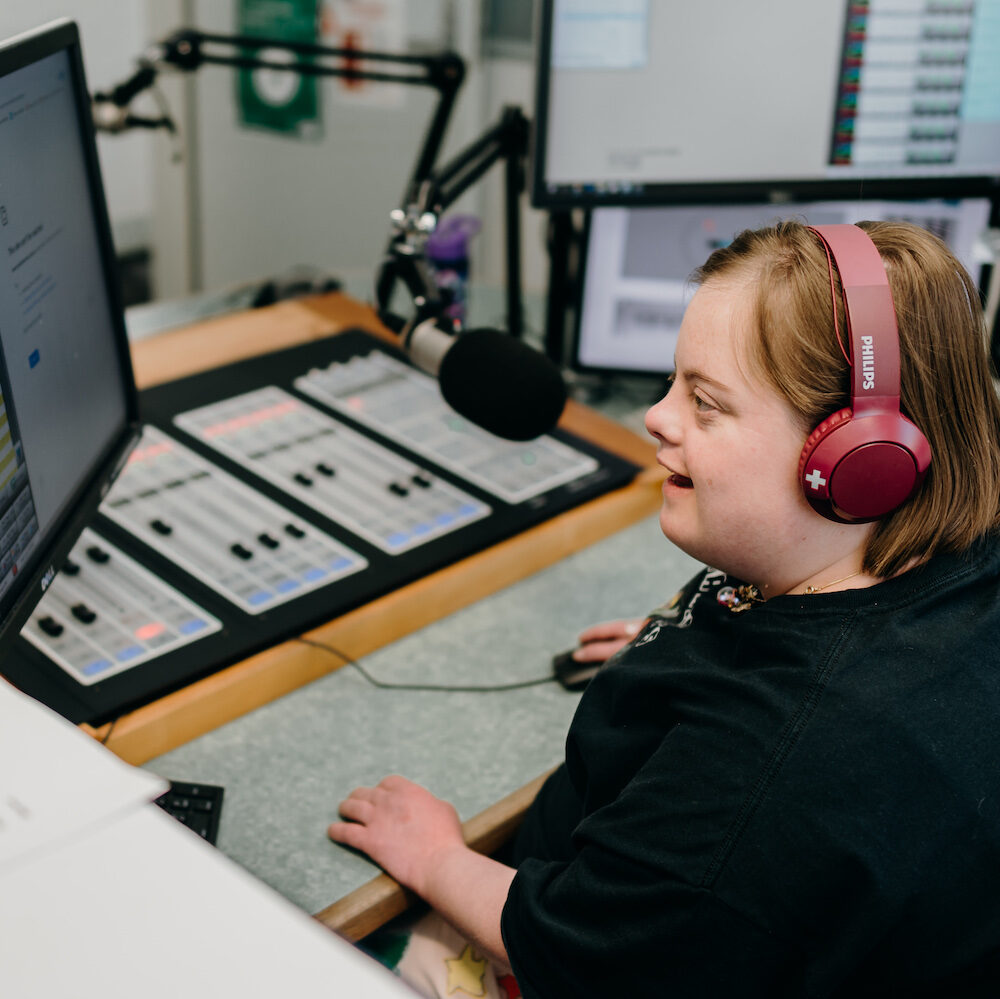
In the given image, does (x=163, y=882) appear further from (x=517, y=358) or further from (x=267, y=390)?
(x=267, y=390)

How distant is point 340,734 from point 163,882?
1.92 ft

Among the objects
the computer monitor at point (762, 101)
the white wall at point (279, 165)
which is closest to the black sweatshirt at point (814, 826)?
the computer monitor at point (762, 101)

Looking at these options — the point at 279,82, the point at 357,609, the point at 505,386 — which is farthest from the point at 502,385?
the point at 279,82

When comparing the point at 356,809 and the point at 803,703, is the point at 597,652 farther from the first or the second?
the point at 803,703

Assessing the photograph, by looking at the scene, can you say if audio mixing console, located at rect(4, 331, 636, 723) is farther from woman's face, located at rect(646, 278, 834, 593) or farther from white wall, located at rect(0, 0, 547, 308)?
white wall, located at rect(0, 0, 547, 308)

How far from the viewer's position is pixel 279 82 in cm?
288

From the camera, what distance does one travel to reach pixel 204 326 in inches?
60.6

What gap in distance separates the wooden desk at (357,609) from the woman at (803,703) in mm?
146

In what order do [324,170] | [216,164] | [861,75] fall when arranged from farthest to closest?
1. [216,164]
2. [324,170]
3. [861,75]

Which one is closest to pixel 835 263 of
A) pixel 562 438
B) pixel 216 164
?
pixel 562 438

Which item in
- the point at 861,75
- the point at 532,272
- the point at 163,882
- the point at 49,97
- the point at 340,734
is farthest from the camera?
the point at 532,272

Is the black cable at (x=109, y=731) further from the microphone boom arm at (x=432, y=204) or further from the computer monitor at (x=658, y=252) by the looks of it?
the computer monitor at (x=658, y=252)

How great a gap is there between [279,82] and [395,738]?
235 cm

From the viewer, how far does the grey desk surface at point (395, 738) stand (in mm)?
855
